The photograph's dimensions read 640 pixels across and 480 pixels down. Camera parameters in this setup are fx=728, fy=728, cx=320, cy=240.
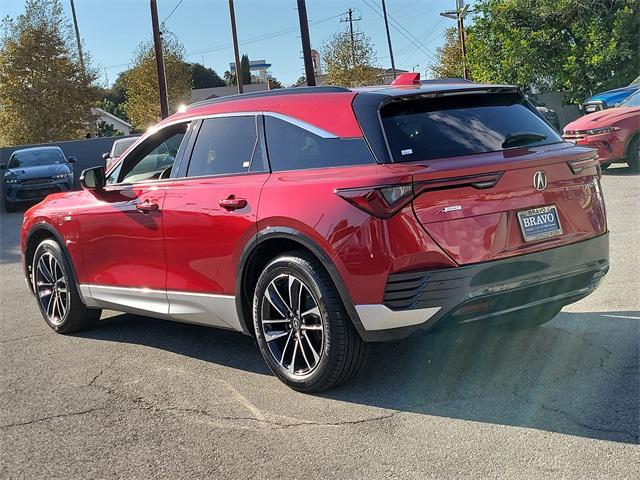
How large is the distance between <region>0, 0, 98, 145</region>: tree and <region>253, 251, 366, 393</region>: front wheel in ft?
117

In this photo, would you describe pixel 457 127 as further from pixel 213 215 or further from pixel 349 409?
pixel 349 409

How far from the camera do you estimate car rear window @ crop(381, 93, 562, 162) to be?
3986 mm

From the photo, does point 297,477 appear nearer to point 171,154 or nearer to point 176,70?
point 171,154

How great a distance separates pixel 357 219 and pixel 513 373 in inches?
54.9

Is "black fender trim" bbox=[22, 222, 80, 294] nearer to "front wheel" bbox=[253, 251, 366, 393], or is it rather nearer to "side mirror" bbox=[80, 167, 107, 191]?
"side mirror" bbox=[80, 167, 107, 191]

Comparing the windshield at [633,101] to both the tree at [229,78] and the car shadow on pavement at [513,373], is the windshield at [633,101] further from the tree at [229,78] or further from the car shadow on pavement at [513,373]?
the tree at [229,78]

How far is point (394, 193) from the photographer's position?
3.71m

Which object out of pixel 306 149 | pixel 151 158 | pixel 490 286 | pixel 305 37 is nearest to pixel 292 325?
pixel 306 149

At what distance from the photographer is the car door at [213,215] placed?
4480 millimetres

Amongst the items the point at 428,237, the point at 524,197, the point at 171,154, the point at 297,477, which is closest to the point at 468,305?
the point at 428,237

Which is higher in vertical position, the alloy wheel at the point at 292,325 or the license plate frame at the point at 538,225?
the license plate frame at the point at 538,225

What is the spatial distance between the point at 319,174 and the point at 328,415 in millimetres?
1333

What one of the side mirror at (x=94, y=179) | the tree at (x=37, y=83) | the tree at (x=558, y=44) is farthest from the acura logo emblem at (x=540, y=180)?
the tree at (x=37, y=83)

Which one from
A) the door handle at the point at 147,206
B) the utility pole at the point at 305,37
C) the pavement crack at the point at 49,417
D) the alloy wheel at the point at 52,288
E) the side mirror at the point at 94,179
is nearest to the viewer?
the pavement crack at the point at 49,417
